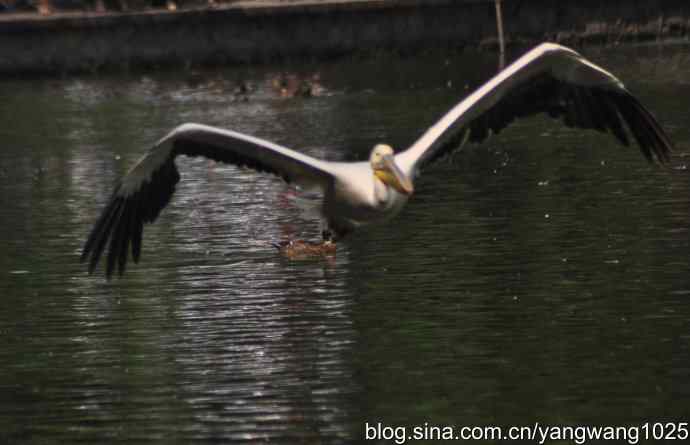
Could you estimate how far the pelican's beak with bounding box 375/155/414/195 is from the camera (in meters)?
14.4

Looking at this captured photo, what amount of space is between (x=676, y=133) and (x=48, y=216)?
32.1 feet

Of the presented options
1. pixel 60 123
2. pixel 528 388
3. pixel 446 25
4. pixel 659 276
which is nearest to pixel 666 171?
pixel 659 276

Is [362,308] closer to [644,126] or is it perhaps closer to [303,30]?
[644,126]

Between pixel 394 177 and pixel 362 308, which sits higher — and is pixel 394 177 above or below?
above

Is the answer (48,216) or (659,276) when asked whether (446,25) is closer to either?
(48,216)

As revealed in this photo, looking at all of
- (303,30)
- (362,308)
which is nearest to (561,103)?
(362,308)

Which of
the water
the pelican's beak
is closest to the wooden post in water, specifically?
the water

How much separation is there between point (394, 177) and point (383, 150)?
202mm

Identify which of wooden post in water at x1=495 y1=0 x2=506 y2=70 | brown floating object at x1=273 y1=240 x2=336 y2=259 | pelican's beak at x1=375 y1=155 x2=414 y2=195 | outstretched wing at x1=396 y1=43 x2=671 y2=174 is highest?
outstretched wing at x1=396 y1=43 x2=671 y2=174

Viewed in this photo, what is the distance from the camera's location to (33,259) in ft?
63.4

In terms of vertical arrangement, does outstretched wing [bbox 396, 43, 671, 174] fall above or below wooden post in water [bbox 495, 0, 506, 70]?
above

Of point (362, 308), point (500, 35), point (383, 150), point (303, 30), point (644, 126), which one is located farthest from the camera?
point (303, 30)

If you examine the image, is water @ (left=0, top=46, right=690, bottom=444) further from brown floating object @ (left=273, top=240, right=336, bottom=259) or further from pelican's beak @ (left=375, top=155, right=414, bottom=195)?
pelican's beak @ (left=375, top=155, right=414, bottom=195)

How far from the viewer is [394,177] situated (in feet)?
47.3
